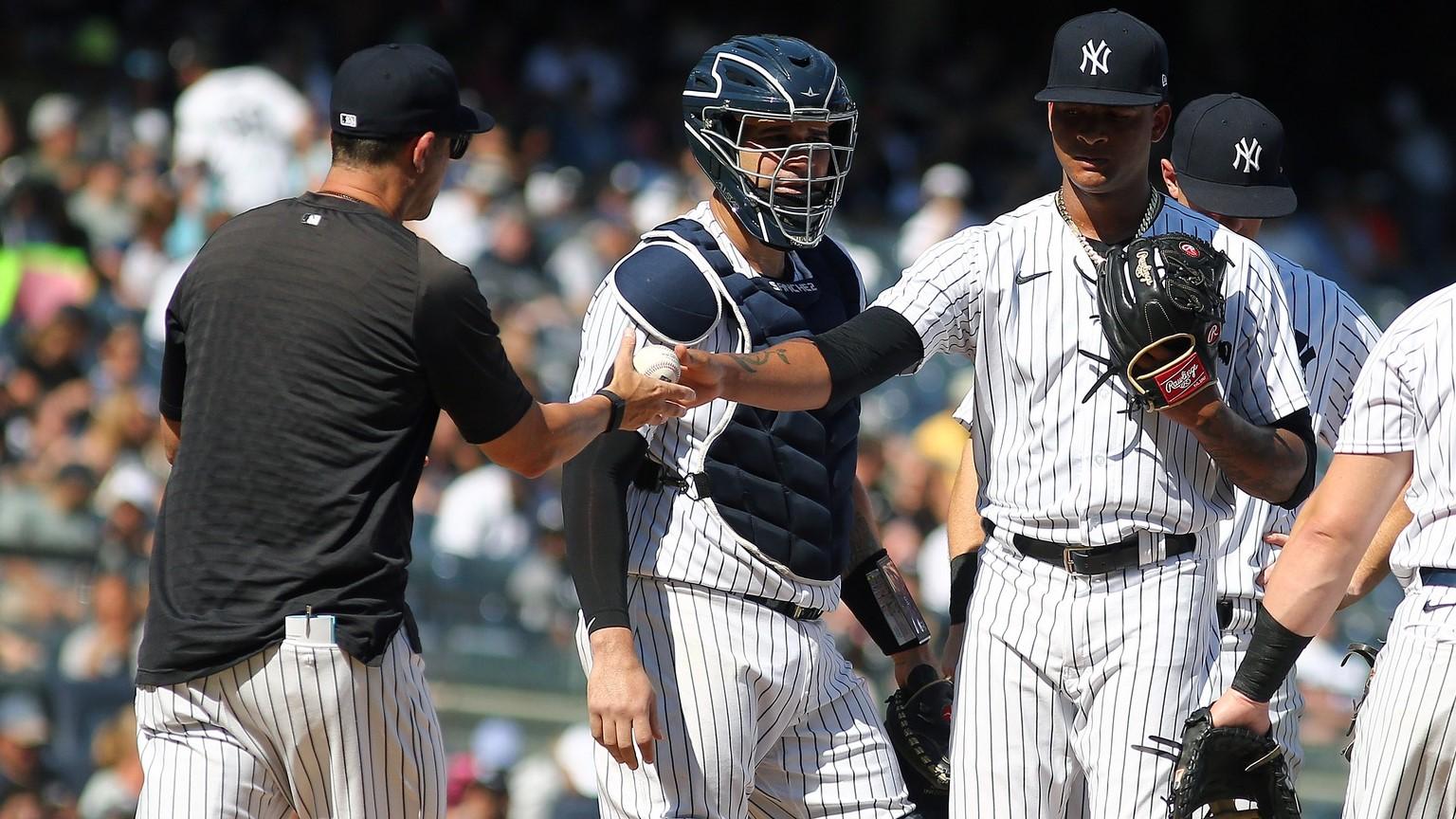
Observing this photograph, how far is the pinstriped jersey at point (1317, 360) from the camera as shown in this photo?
4578 millimetres

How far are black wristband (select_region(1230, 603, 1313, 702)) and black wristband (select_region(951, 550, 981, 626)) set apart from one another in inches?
33.4

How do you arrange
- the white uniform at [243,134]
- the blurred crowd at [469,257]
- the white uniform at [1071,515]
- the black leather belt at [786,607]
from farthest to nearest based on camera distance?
Answer: the white uniform at [243,134]
the blurred crowd at [469,257]
the black leather belt at [786,607]
the white uniform at [1071,515]

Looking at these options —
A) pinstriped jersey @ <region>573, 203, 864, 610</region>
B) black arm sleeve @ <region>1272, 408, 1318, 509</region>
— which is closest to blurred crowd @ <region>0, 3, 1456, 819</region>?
pinstriped jersey @ <region>573, 203, 864, 610</region>

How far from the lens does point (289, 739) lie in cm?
367

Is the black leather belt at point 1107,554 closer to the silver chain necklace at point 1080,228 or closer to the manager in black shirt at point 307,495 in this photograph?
the silver chain necklace at point 1080,228

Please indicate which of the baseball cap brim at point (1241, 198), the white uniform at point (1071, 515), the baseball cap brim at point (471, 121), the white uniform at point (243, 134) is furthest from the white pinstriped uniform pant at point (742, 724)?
the white uniform at point (243, 134)

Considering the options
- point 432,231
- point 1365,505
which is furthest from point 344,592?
point 432,231

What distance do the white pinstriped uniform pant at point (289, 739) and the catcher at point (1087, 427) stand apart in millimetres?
894

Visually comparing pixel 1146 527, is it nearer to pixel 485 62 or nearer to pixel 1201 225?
pixel 1201 225

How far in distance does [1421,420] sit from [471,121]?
199 centimetres

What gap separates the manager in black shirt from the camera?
365 centimetres

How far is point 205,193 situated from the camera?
469 inches

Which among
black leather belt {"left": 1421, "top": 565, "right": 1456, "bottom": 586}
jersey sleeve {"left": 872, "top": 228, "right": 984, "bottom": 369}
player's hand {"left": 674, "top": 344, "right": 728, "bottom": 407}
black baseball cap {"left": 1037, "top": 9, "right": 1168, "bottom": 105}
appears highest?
black baseball cap {"left": 1037, "top": 9, "right": 1168, "bottom": 105}

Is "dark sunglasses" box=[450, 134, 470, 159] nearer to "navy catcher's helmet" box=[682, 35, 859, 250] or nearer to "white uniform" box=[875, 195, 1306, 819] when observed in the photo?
"navy catcher's helmet" box=[682, 35, 859, 250]
